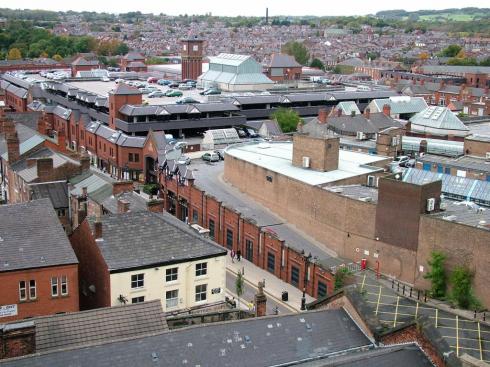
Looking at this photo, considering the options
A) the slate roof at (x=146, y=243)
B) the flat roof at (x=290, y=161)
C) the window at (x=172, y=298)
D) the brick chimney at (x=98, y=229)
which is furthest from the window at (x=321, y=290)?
the brick chimney at (x=98, y=229)

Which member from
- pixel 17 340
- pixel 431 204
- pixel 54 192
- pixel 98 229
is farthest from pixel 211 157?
pixel 17 340

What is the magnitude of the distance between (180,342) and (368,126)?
224ft

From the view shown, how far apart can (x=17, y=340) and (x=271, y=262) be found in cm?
3216

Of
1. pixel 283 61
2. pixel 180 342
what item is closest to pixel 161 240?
pixel 180 342

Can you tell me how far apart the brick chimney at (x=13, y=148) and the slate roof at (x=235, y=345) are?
39662mm

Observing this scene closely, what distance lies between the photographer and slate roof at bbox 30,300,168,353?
26500 millimetres

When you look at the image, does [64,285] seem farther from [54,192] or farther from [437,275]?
[437,275]

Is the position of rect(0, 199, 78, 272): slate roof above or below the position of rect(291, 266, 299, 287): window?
above

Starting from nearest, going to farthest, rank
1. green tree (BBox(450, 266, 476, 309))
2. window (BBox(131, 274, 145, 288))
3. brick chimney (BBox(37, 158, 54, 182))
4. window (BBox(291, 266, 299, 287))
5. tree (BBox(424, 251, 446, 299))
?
window (BBox(131, 274, 145, 288))
green tree (BBox(450, 266, 476, 309))
tree (BBox(424, 251, 446, 299))
window (BBox(291, 266, 299, 287))
brick chimney (BBox(37, 158, 54, 182))

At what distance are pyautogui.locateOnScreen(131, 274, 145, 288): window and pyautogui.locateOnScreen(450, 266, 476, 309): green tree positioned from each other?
20.3m

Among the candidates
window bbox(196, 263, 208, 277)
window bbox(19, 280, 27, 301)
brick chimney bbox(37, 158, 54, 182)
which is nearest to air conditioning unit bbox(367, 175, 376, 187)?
window bbox(196, 263, 208, 277)

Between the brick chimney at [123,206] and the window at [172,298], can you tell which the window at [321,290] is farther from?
the brick chimney at [123,206]

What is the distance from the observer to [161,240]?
3984cm

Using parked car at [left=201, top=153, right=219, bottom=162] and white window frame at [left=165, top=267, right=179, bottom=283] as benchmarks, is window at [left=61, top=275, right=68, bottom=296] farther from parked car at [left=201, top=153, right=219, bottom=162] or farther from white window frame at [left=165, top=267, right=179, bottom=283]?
parked car at [left=201, top=153, right=219, bottom=162]
